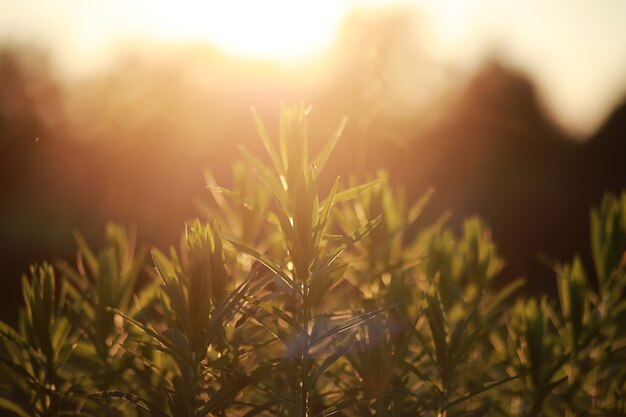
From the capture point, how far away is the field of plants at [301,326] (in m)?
1.56

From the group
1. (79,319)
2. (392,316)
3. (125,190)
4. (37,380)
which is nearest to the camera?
(37,380)

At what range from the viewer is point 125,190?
38.4ft

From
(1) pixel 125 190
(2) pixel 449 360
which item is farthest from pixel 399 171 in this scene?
(2) pixel 449 360

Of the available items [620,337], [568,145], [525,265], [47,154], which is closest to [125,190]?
[47,154]

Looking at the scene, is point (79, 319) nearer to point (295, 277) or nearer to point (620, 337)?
point (295, 277)

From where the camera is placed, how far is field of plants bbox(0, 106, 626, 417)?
61.6 inches

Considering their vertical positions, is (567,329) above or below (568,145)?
above

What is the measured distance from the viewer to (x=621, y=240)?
2.46 m

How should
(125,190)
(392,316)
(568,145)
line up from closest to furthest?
1. (392,316)
2. (125,190)
3. (568,145)

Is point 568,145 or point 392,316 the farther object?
point 568,145

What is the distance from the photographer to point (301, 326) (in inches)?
62.7

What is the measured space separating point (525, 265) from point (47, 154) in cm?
844

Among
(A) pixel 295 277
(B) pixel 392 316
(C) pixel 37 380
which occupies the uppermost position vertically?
(A) pixel 295 277

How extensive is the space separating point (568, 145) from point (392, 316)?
12922 millimetres
